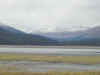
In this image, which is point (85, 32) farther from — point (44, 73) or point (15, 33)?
point (44, 73)

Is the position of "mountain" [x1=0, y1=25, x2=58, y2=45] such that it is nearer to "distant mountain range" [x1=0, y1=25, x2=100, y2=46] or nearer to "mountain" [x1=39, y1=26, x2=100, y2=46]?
"distant mountain range" [x1=0, y1=25, x2=100, y2=46]

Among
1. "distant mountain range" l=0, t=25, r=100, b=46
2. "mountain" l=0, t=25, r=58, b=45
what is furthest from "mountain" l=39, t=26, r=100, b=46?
"mountain" l=0, t=25, r=58, b=45

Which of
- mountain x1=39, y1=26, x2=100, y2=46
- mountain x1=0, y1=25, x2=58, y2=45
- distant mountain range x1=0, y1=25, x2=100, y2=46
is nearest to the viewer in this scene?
mountain x1=39, y1=26, x2=100, y2=46

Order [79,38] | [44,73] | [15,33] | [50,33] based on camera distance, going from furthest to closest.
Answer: [15,33], [79,38], [50,33], [44,73]

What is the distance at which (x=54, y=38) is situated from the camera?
68.2 meters

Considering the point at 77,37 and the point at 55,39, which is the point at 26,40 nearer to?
the point at 55,39

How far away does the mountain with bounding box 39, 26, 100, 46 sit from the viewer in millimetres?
67050

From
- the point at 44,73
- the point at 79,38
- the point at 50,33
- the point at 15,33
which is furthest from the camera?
the point at 15,33

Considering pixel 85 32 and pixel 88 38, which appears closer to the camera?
pixel 88 38

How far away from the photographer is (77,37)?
258 feet

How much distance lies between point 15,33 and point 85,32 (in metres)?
25.8

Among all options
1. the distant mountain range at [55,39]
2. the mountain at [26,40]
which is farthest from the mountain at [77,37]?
the mountain at [26,40]

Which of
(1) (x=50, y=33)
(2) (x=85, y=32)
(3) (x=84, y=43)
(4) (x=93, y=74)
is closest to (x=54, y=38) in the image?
(1) (x=50, y=33)

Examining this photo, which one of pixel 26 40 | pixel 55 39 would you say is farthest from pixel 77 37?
pixel 26 40
